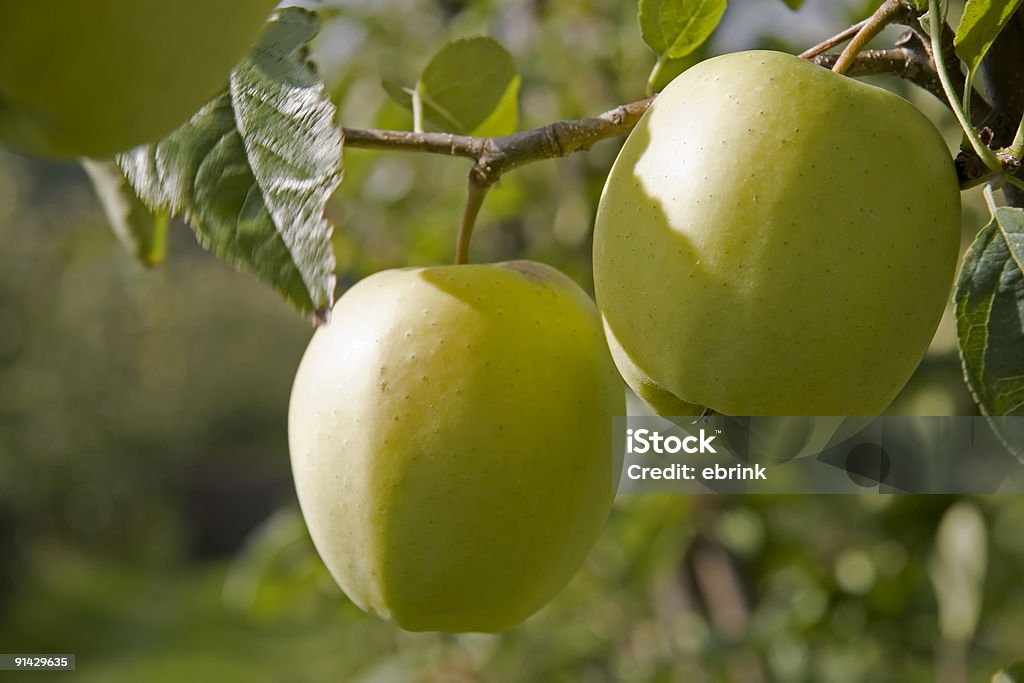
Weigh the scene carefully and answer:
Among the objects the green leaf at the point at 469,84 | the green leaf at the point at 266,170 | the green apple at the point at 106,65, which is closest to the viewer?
the green apple at the point at 106,65

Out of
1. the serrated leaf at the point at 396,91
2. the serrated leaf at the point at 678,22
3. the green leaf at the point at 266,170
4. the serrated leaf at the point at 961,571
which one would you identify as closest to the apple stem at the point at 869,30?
the serrated leaf at the point at 678,22

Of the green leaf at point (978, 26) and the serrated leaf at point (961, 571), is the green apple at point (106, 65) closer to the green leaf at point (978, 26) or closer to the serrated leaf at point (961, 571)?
the green leaf at point (978, 26)

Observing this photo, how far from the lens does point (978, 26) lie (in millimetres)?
423

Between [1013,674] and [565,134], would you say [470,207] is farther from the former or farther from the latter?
[1013,674]

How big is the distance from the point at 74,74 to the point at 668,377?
11.3 inches

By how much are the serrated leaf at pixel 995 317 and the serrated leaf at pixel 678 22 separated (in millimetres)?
201

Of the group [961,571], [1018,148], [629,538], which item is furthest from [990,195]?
[629,538]

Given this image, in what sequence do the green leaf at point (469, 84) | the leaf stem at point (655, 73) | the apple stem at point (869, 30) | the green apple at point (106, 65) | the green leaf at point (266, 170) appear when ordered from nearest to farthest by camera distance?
1. the green apple at point (106, 65)
2. the green leaf at point (266, 170)
3. the apple stem at point (869, 30)
4. the leaf stem at point (655, 73)
5. the green leaf at point (469, 84)

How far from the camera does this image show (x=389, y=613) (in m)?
0.57

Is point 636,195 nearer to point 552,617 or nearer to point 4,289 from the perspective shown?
point 552,617

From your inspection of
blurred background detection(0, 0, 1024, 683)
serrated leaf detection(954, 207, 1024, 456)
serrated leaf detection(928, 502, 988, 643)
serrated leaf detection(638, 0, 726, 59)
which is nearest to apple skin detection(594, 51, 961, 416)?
serrated leaf detection(954, 207, 1024, 456)

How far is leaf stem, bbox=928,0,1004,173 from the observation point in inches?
15.8

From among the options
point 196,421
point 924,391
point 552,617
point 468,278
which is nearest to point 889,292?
point 468,278

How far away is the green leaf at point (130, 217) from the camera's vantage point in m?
0.68
